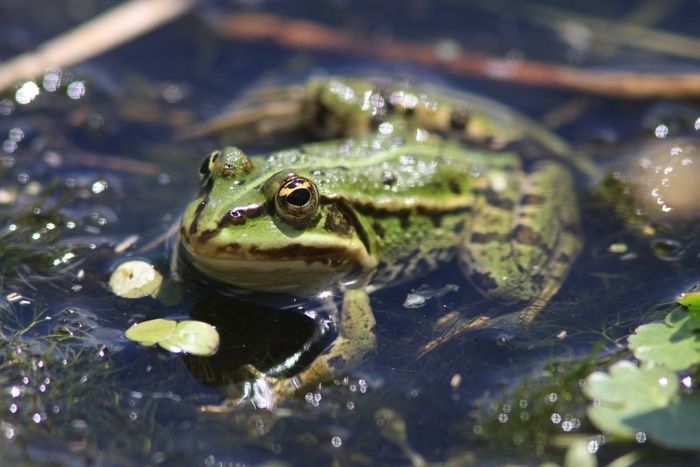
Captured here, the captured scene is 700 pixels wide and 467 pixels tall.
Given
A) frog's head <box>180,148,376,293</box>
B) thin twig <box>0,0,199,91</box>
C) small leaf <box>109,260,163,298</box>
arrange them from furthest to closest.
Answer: thin twig <box>0,0,199,91</box> < small leaf <box>109,260,163,298</box> < frog's head <box>180,148,376,293</box>

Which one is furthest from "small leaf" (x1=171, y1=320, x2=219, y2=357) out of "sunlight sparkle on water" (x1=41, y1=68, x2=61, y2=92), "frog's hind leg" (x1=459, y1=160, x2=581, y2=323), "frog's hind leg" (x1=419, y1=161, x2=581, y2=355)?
"sunlight sparkle on water" (x1=41, y1=68, x2=61, y2=92)

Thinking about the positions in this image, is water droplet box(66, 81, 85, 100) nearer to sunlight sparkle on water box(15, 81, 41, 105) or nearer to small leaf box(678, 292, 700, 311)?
sunlight sparkle on water box(15, 81, 41, 105)

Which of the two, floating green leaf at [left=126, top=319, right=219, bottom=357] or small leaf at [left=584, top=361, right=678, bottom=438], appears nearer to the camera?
small leaf at [left=584, top=361, right=678, bottom=438]

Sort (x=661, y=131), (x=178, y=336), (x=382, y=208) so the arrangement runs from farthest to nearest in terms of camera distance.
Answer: (x=661, y=131) → (x=382, y=208) → (x=178, y=336)

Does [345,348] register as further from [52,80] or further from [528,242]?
[52,80]

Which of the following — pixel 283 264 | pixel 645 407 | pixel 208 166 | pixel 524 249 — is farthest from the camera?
pixel 524 249

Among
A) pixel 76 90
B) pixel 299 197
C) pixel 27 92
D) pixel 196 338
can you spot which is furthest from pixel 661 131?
pixel 27 92
